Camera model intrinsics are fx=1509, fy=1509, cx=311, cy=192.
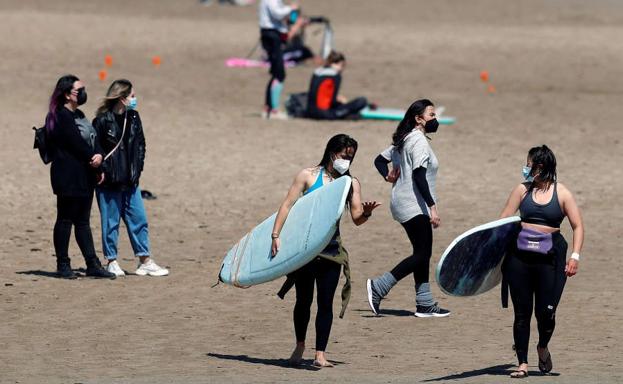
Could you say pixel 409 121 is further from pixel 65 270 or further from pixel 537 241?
pixel 65 270

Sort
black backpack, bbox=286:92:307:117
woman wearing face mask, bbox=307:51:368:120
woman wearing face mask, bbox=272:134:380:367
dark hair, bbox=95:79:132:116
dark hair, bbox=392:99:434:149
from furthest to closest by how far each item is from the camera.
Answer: black backpack, bbox=286:92:307:117 → woman wearing face mask, bbox=307:51:368:120 → dark hair, bbox=95:79:132:116 → dark hair, bbox=392:99:434:149 → woman wearing face mask, bbox=272:134:380:367

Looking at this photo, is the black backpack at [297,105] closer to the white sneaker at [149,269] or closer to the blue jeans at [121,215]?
the white sneaker at [149,269]

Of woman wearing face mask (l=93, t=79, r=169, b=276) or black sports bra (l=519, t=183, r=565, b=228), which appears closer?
black sports bra (l=519, t=183, r=565, b=228)

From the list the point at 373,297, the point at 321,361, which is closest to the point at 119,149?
the point at 373,297

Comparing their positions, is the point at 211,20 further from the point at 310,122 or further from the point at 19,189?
the point at 19,189

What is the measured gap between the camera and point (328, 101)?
21109 millimetres

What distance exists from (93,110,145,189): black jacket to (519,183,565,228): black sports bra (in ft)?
13.9

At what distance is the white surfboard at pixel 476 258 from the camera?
9.38 metres

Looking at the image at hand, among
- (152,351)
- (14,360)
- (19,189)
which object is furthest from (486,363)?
(19,189)

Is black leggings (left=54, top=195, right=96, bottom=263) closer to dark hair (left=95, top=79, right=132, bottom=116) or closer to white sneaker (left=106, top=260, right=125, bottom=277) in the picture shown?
white sneaker (left=106, top=260, right=125, bottom=277)

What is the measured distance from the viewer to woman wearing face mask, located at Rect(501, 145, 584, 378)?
933 cm

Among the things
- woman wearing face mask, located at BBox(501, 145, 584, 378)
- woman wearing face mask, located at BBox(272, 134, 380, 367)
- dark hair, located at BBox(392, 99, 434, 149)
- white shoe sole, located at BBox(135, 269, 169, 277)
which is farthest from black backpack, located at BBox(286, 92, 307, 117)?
woman wearing face mask, located at BBox(501, 145, 584, 378)

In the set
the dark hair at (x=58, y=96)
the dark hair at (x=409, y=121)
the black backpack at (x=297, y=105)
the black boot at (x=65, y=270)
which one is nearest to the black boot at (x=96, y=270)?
the black boot at (x=65, y=270)

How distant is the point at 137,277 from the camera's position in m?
13.0
